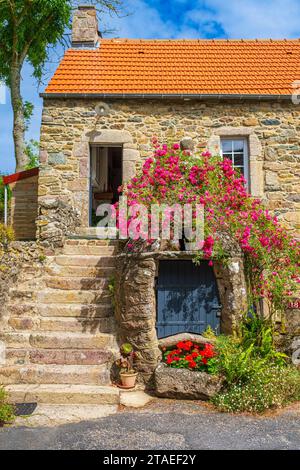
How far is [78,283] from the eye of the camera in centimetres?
675

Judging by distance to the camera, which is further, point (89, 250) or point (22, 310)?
point (89, 250)

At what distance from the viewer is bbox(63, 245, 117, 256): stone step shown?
7.66 m

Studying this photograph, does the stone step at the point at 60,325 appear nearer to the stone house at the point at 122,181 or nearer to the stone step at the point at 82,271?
the stone house at the point at 122,181

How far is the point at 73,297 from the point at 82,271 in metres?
0.67

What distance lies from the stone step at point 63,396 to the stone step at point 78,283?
6.53ft

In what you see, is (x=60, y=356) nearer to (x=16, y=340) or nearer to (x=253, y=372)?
(x=16, y=340)

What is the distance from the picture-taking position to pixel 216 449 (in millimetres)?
3787

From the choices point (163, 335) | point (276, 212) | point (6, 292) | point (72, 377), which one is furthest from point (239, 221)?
point (6, 292)

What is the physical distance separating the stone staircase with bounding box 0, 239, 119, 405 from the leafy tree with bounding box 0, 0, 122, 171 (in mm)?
8177

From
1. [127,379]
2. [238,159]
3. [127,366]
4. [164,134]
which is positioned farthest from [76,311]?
[238,159]

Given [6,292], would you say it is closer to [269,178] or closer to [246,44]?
[269,178]

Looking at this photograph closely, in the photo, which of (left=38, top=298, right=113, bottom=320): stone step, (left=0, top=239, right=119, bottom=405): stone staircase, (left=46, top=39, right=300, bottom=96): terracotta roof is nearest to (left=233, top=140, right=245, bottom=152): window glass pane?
(left=46, top=39, right=300, bottom=96): terracotta roof

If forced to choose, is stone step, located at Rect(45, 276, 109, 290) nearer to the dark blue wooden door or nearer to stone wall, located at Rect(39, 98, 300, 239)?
the dark blue wooden door

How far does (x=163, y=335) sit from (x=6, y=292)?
2.61m
